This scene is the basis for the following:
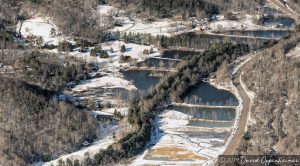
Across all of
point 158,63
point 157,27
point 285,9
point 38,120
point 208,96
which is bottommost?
point 38,120

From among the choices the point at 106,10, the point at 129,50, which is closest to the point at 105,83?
the point at 129,50

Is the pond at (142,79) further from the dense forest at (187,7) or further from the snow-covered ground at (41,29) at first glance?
the dense forest at (187,7)

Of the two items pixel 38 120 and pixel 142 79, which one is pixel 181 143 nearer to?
pixel 38 120

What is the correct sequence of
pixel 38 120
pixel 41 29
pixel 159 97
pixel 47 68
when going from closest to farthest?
pixel 38 120
pixel 159 97
pixel 47 68
pixel 41 29

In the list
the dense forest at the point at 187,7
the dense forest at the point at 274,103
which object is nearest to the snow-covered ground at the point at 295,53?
the dense forest at the point at 274,103

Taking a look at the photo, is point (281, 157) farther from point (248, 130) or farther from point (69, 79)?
point (69, 79)

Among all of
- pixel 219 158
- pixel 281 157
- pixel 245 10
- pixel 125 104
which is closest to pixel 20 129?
pixel 125 104

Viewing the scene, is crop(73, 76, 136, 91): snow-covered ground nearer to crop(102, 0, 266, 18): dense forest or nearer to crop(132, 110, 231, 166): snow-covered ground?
crop(132, 110, 231, 166): snow-covered ground
